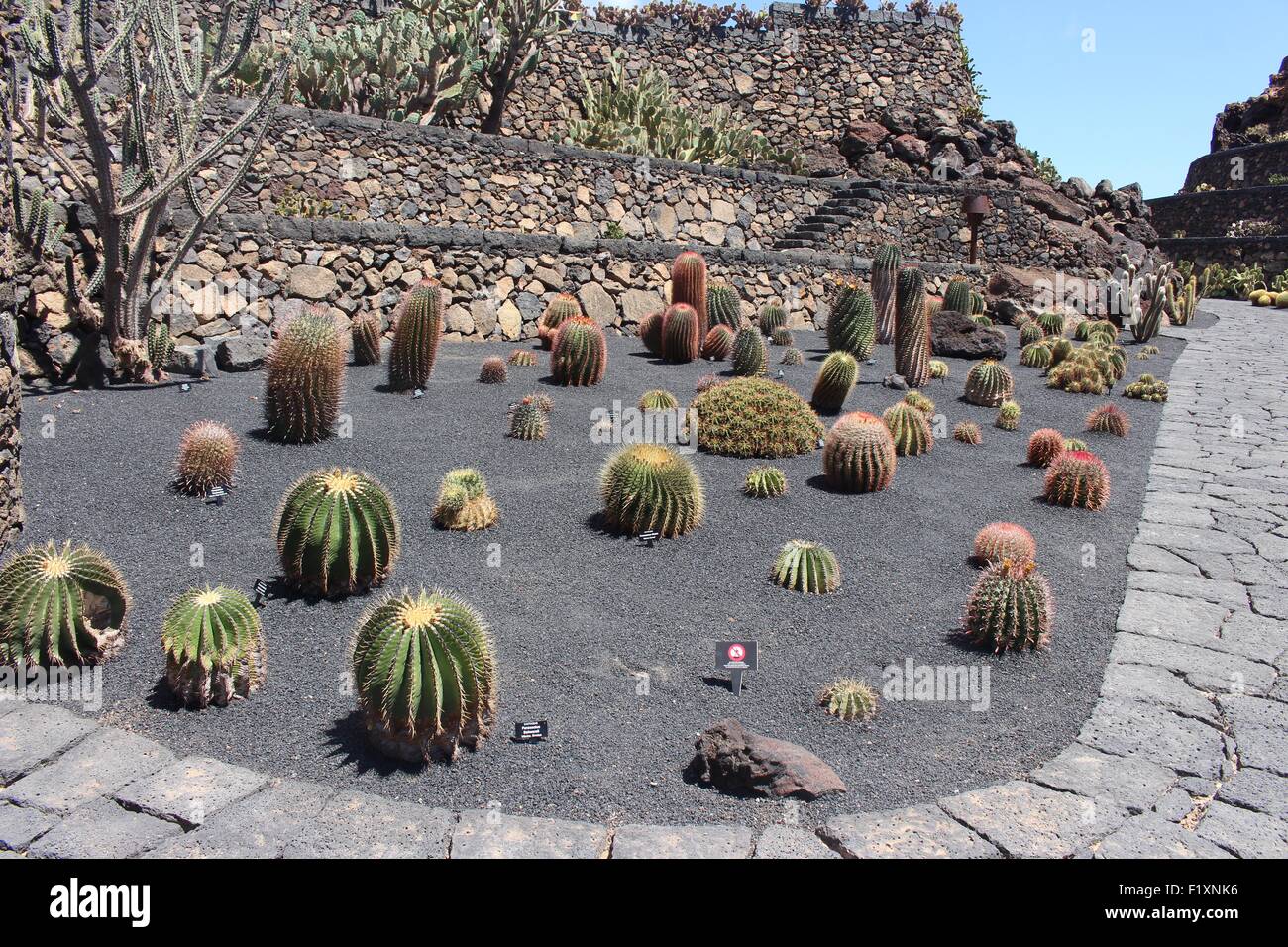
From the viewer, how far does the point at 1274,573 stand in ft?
Answer: 22.0

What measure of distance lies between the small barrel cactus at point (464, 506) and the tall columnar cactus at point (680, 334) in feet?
21.4

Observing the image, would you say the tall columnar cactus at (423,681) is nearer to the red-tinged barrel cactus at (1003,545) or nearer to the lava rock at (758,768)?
the lava rock at (758,768)

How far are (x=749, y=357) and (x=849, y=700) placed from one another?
7621 millimetres

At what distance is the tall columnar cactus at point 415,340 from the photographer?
1009 centimetres

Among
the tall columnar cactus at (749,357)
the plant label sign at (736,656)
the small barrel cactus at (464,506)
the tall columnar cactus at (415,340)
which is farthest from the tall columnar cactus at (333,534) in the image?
the tall columnar cactus at (749,357)

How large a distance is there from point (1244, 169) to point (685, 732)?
40.2 m

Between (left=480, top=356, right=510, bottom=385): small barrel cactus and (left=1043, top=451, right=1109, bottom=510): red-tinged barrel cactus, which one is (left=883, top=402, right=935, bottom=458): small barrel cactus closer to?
(left=1043, top=451, right=1109, bottom=510): red-tinged barrel cactus

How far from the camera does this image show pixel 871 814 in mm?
3844

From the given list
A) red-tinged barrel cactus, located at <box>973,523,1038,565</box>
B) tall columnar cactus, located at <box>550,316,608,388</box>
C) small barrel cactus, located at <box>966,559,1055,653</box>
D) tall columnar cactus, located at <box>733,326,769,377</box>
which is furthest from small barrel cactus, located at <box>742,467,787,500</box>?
tall columnar cactus, located at <box>733,326,769,377</box>

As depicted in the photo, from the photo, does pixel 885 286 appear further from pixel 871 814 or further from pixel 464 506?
pixel 871 814

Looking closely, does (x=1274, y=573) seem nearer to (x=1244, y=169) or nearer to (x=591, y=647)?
(x=591, y=647)

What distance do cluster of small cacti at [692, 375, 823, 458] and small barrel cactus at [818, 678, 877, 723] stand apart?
171 inches

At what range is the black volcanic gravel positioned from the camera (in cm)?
422
